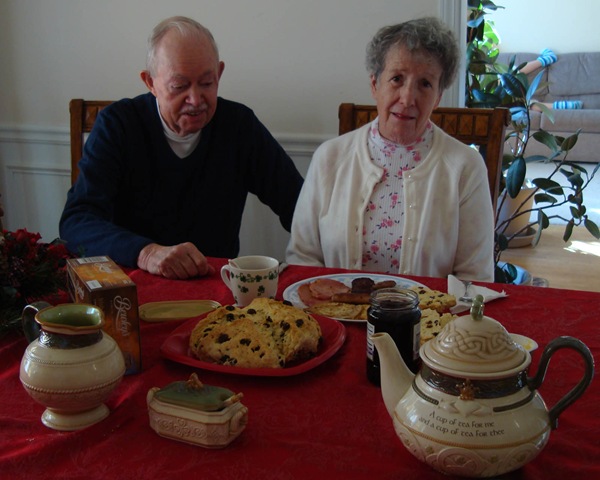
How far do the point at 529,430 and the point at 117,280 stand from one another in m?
0.61

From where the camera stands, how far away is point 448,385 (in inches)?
28.7

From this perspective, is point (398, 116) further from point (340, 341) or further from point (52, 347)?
point (52, 347)

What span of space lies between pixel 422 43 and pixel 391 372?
3.88ft

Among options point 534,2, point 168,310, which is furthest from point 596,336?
point 534,2

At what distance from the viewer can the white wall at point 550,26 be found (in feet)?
28.7

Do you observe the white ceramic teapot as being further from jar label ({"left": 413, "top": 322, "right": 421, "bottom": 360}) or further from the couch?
the couch

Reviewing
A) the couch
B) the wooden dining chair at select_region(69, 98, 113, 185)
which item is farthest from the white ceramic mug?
the couch

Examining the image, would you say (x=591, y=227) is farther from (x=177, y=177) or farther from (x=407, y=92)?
(x=177, y=177)

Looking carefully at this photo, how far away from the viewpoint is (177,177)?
2.05 metres

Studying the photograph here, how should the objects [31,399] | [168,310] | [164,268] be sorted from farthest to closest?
[164,268]
[168,310]
[31,399]

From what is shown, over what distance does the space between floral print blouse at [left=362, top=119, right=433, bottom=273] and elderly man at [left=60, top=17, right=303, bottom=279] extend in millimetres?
444

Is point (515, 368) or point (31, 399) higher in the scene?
point (515, 368)

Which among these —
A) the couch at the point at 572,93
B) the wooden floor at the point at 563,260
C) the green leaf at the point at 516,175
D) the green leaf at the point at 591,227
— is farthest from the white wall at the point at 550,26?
the green leaf at the point at 516,175

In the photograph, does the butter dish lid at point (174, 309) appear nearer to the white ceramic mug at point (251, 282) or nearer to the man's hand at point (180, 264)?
the white ceramic mug at point (251, 282)
